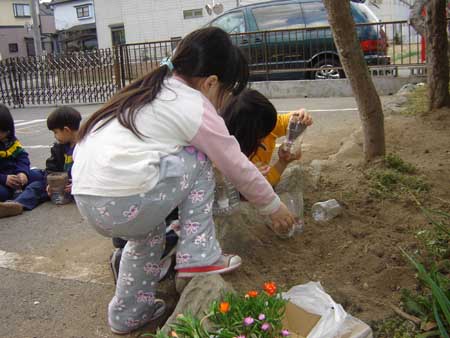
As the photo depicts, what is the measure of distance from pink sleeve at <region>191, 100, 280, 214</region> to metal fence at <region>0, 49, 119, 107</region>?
30.7ft

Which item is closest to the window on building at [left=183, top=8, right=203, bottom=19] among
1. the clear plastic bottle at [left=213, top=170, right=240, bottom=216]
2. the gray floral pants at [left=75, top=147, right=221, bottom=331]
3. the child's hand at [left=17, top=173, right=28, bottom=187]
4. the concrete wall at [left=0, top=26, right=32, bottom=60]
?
the concrete wall at [left=0, top=26, right=32, bottom=60]

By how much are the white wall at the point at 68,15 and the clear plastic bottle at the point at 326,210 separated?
36295 mm

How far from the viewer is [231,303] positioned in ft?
5.24

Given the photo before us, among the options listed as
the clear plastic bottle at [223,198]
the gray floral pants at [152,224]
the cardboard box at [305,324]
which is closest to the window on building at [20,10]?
the clear plastic bottle at [223,198]

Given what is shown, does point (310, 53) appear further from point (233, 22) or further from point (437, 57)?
point (437, 57)

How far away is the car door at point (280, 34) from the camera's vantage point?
948 cm

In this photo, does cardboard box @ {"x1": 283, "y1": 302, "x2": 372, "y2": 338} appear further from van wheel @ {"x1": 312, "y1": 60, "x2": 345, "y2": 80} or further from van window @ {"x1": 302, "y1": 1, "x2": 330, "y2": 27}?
van window @ {"x1": 302, "y1": 1, "x2": 330, "y2": 27}

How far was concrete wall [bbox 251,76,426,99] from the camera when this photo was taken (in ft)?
28.5

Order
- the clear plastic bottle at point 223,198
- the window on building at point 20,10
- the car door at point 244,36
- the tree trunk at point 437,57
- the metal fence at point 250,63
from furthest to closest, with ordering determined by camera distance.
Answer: the window on building at point 20,10, the car door at point 244,36, the metal fence at point 250,63, the tree trunk at point 437,57, the clear plastic bottle at point 223,198

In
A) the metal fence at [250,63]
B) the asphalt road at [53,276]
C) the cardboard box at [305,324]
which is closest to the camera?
the cardboard box at [305,324]

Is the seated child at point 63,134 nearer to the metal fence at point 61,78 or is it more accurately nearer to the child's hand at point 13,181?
the child's hand at point 13,181

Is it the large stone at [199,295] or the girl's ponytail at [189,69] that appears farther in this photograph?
the girl's ponytail at [189,69]

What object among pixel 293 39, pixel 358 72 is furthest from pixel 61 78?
pixel 358 72

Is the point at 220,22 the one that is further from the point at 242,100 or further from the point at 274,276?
the point at 274,276
